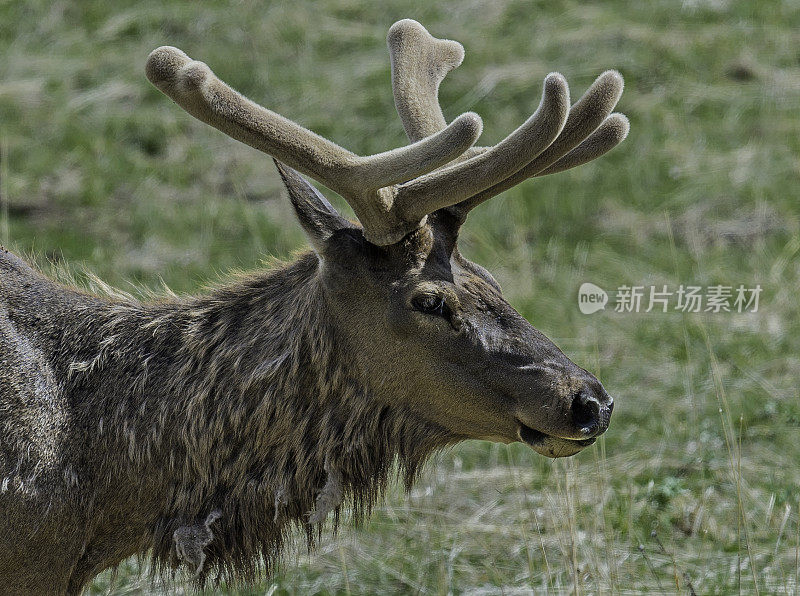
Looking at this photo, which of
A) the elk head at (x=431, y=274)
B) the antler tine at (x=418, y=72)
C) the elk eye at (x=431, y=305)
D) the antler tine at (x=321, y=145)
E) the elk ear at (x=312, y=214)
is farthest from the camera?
the antler tine at (x=418, y=72)

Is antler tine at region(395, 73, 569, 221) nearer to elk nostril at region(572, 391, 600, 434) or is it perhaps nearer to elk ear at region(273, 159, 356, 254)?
elk ear at region(273, 159, 356, 254)

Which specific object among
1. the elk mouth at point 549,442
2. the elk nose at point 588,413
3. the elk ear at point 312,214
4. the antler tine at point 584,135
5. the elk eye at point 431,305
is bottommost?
the elk mouth at point 549,442

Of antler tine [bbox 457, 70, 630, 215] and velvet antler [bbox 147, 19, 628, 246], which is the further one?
antler tine [bbox 457, 70, 630, 215]

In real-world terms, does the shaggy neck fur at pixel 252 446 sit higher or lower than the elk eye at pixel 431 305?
lower

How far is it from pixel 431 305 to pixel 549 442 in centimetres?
53

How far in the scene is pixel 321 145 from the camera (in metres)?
3.29

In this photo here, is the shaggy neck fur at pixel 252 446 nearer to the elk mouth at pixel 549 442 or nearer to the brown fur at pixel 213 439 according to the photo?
the brown fur at pixel 213 439

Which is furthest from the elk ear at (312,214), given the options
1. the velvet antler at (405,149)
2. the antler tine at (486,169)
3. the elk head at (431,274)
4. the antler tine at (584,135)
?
the antler tine at (584,135)

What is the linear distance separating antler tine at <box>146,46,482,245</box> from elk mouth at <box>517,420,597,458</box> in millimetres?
689

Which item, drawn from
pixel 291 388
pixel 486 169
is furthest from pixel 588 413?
pixel 291 388

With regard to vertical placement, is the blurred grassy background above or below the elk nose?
above

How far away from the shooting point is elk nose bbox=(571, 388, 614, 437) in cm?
317

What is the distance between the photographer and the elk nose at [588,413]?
317 cm

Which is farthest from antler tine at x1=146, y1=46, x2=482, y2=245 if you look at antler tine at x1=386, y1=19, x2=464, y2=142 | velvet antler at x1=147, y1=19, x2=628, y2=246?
antler tine at x1=386, y1=19, x2=464, y2=142
